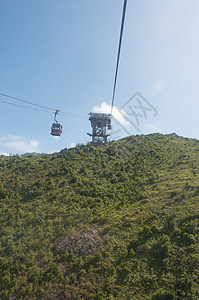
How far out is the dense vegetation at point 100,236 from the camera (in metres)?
10.8

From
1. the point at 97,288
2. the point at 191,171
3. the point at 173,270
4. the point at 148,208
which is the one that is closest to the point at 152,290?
the point at 173,270

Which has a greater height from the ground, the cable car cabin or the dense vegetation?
the cable car cabin

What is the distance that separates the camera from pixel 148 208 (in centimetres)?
1945

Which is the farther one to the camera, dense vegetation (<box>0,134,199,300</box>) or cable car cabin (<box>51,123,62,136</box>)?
cable car cabin (<box>51,123,62,136</box>)

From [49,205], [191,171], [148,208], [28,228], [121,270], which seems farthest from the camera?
[191,171]

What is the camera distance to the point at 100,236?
1583 centimetres

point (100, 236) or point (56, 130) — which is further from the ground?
point (56, 130)

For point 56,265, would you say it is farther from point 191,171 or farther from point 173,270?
point 191,171

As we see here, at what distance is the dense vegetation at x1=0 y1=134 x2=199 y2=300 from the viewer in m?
10.8

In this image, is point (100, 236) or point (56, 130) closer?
point (100, 236)

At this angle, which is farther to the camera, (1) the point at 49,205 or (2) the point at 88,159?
(2) the point at 88,159

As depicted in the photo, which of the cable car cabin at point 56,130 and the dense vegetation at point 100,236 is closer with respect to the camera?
the dense vegetation at point 100,236

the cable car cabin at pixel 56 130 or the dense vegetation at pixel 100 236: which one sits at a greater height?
the cable car cabin at pixel 56 130

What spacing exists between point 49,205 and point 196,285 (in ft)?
59.2
